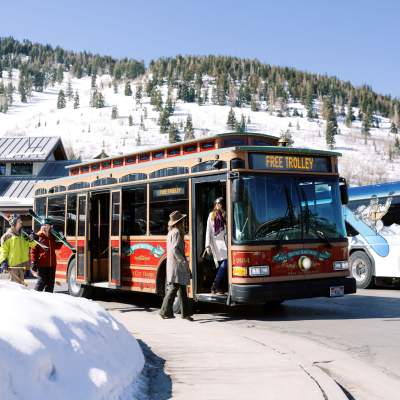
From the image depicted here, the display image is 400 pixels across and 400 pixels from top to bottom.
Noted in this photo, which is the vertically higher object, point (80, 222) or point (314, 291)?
point (80, 222)

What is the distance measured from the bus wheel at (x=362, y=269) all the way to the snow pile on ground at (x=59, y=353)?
37.1ft

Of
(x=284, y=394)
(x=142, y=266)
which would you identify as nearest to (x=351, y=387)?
(x=284, y=394)

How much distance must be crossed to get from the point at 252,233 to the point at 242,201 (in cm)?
53

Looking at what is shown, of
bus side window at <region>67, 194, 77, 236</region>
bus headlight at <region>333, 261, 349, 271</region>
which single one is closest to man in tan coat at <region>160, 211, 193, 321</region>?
bus headlight at <region>333, 261, 349, 271</region>

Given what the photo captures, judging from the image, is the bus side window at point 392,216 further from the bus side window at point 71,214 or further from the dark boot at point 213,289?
the bus side window at point 71,214

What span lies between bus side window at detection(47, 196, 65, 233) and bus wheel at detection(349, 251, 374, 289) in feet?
25.1

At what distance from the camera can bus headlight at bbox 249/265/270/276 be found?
32.2ft

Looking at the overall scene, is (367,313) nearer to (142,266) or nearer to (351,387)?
(142,266)

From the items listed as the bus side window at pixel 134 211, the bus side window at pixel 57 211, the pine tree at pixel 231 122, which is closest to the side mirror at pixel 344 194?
the bus side window at pixel 134 211

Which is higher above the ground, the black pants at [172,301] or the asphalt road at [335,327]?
the black pants at [172,301]

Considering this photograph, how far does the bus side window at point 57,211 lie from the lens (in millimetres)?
14938

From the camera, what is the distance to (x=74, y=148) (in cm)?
16300

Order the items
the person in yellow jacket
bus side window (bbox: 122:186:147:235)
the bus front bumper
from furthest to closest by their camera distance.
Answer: bus side window (bbox: 122:186:147:235) < the person in yellow jacket < the bus front bumper

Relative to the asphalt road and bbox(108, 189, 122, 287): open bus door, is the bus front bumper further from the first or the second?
bbox(108, 189, 122, 287): open bus door
